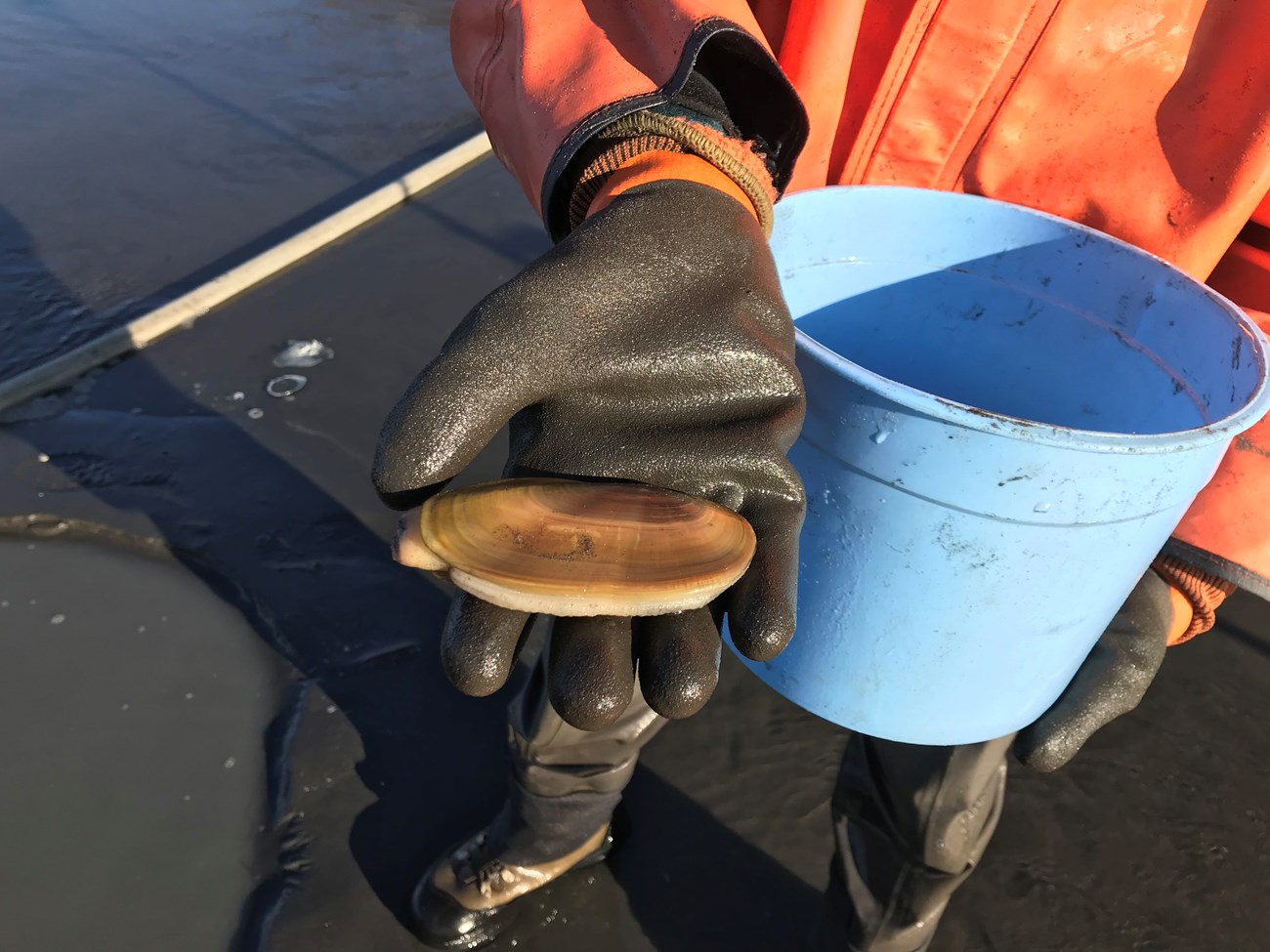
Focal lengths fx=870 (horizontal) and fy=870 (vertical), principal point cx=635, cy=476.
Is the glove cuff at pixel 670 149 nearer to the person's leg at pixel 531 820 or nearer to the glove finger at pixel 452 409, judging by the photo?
the glove finger at pixel 452 409

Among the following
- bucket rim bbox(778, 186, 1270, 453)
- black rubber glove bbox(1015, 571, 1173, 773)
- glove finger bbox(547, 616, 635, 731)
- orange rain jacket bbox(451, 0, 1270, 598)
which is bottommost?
black rubber glove bbox(1015, 571, 1173, 773)

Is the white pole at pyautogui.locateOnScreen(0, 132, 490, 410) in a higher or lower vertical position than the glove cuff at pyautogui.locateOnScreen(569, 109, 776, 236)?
lower

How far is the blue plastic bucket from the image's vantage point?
0.96 meters

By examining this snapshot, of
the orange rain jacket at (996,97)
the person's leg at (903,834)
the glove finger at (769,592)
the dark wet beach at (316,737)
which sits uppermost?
the orange rain jacket at (996,97)

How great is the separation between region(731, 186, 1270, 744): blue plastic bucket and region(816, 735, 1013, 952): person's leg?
23 cm

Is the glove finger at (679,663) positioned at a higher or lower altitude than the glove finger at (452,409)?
lower

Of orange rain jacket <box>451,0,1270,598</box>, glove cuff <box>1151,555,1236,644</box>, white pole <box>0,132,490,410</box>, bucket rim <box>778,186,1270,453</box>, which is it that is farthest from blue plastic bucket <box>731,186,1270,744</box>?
white pole <box>0,132,490,410</box>

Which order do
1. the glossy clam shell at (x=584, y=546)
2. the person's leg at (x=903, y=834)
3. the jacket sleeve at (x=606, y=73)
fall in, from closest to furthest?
the glossy clam shell at (x=584, y=546)
the jacket sleeve at (x=606, y=73)
the person's leg at (x=903, y=834)

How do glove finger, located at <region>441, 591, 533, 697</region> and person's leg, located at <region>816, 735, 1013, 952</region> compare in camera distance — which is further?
person's leg, located at <region>816, 735, 1013, 952</region>

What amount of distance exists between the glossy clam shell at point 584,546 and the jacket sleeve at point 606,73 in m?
0.49

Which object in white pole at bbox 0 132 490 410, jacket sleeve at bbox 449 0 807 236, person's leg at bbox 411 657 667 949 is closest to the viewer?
jacket sleeve at bbox 449 0 807 236

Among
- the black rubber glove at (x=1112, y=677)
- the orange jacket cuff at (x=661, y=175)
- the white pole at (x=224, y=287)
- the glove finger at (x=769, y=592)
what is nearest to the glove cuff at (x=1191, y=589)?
the black rubber glove at (x=1112, y=677)

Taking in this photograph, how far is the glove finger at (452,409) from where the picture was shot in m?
0.89

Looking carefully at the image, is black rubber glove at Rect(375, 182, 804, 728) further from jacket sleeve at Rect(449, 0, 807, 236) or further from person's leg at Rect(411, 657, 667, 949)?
person's leg at Rect(411, 657, 667, 949)
